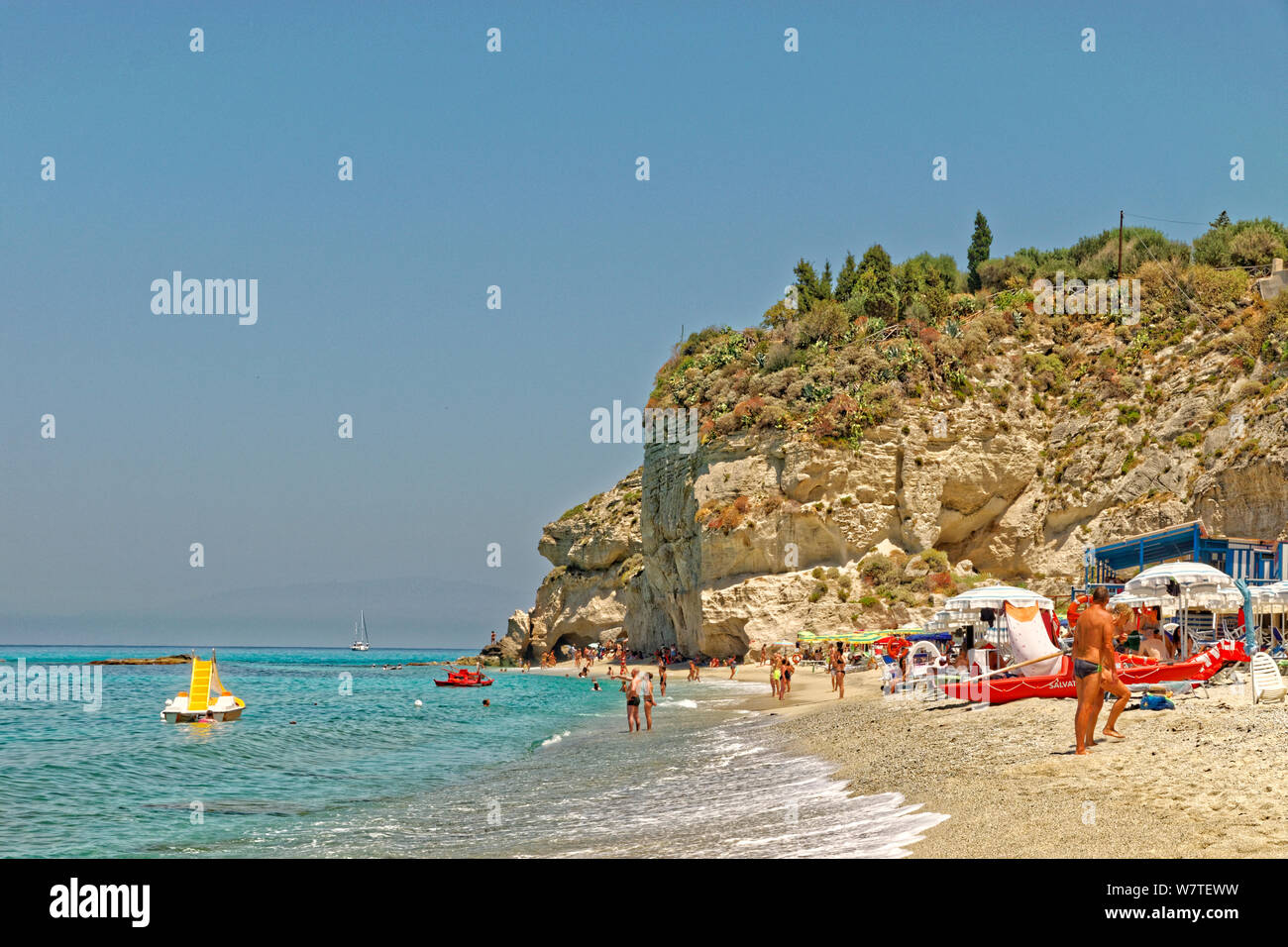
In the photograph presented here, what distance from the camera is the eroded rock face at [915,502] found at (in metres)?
47.5

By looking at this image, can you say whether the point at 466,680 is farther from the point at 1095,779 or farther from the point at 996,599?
the point at 1095,779

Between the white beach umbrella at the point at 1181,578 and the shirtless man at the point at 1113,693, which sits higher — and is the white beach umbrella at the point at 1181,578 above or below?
above

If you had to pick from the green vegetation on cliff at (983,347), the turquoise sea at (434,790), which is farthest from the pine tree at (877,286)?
the turquoise sea at (434,790)

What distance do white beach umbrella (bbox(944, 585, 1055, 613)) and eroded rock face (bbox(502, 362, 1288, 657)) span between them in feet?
82.1

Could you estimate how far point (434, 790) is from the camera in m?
16.3

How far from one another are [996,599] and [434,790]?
11.3 metres

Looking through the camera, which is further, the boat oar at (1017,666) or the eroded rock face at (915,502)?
the eroded rock face at (915,502)

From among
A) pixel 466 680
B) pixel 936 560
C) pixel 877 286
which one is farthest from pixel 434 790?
pixel 877 286

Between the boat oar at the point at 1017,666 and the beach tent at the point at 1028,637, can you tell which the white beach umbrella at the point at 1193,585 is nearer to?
the beach tent at the point at 1028,637

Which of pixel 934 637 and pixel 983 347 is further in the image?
pixel 983 347

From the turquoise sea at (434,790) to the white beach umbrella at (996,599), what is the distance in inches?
190

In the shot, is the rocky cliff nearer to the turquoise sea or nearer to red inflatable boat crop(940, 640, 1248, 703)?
the turquoise sea

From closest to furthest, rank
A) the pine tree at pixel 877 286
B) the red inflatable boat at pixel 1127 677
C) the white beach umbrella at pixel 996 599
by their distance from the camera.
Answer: the red inflatable boat at pixel 1127 677 → the white beach umbrella at pixel 996 599 → the pine tree at pixel 877 286
